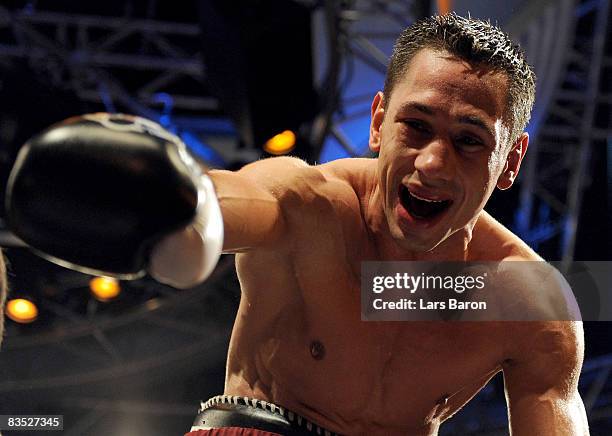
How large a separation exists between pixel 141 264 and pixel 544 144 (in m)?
3.75

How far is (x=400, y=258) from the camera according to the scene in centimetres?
138

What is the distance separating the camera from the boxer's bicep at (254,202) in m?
1.06

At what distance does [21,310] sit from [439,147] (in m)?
4.65

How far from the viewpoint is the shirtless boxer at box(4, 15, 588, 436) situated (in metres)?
1.23

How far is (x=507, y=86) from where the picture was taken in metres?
1.27

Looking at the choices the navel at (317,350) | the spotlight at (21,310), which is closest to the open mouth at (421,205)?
the navel at (317,350)

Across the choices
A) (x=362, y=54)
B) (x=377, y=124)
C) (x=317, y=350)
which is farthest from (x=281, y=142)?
(x=317, y=350)

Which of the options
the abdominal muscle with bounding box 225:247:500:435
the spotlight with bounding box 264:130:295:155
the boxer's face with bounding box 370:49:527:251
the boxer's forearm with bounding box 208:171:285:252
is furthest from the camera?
the spotlight with bounding box 264:130:295:155

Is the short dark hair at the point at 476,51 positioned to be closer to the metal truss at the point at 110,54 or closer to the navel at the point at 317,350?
the navel at the point at 317,350

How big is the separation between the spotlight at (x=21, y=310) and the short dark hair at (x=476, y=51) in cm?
440

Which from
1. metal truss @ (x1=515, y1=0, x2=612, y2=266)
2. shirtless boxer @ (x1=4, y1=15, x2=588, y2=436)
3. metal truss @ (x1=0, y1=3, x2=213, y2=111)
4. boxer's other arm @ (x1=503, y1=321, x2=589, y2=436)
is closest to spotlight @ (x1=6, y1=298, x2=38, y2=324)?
metal truss @ (x1=0, y1=3, x2=213, y2=111)

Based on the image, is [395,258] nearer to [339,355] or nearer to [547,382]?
[339,355]

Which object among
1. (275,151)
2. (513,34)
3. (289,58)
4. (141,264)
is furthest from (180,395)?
(141,264)

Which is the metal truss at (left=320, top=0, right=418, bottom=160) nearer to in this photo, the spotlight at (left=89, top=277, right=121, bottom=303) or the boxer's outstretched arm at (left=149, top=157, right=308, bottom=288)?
the boxer's outstretched arm at (left=149, top=157, right=308, bottom=288)
